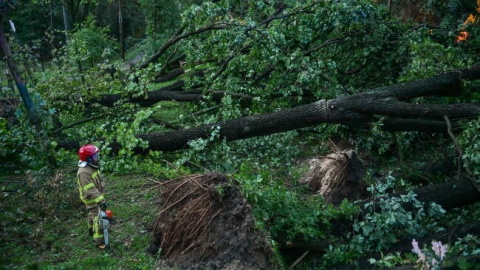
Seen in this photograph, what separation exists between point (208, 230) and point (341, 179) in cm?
295

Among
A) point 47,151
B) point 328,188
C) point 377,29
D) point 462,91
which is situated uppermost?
point 377,29

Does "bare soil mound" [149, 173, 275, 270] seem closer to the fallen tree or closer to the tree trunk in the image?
the fallen tree

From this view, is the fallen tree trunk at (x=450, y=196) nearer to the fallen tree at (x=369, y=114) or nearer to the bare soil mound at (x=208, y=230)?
the bare soil mound at (x=208, y=230)

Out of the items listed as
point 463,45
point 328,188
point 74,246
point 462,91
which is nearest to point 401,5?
point 463,45

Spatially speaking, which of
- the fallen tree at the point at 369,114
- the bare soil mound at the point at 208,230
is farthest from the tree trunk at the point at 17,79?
the bare soil mound at the point at 208,230

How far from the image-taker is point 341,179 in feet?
Answer: 26.2

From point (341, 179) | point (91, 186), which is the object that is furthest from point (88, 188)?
point (341, 179)

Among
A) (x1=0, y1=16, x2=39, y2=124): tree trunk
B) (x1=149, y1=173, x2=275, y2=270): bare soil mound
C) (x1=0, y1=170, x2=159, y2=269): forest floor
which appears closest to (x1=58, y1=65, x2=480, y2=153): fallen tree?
(x1=0, y1=170, x2=159, y2=269): forest floor

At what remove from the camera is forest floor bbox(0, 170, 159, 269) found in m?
5.86

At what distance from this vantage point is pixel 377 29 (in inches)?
377

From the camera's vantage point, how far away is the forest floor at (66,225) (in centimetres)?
586

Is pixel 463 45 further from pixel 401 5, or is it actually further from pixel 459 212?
pixel 401 5

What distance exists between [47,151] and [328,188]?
434cm

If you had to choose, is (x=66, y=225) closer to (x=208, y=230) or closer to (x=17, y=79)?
(x=208, y=230)
